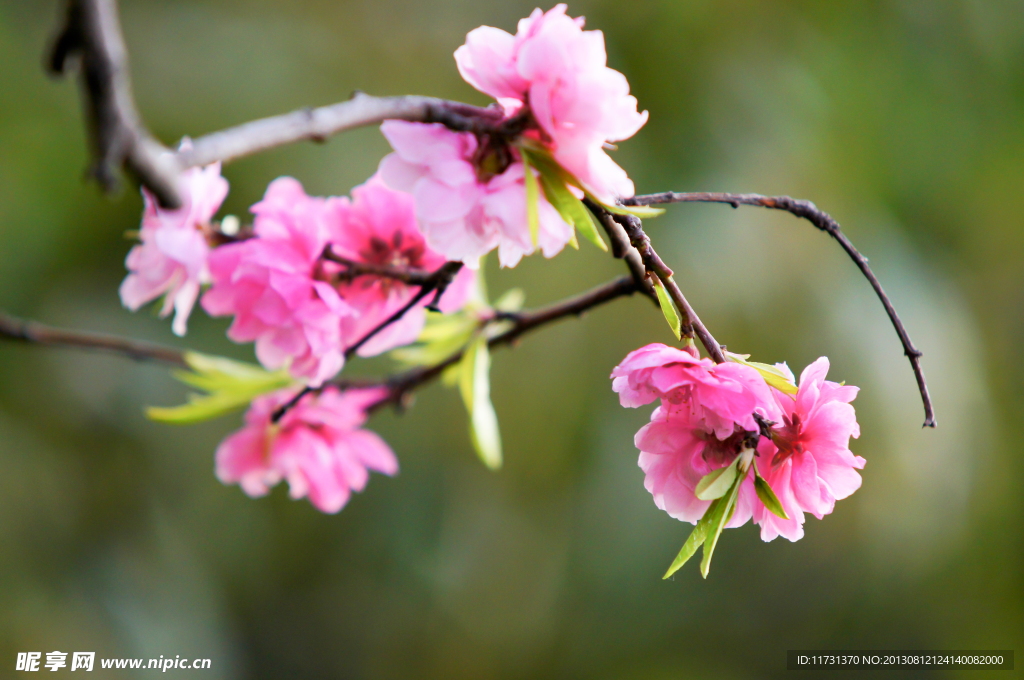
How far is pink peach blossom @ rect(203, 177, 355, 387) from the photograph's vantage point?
31 centimetres

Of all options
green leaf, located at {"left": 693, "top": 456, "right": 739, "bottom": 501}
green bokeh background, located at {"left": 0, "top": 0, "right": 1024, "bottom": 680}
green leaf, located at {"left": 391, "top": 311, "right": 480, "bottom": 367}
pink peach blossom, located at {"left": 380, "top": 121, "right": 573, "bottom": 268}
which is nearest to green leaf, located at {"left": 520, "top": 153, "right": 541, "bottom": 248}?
pink peach blossom, located at {"left": 380, "top": 121, "right": 573, "bottom": 268}

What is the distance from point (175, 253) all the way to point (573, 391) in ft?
3.75

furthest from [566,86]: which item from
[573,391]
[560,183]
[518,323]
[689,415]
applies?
[573,391]

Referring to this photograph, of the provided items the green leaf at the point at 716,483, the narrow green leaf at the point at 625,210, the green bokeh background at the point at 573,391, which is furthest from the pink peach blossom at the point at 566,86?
the green bokeh background at the point at 573,391

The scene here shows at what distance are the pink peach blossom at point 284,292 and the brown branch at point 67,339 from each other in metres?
0.09

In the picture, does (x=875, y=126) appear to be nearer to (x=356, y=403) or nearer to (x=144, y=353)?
(x=356, y=403)

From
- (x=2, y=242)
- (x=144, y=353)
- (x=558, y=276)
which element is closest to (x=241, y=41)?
(x=2, y=242)

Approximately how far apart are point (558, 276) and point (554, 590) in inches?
26.3

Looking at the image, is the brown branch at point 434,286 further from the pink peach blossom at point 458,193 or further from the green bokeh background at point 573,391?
the green bokeh background at point 573,391

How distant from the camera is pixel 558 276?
1360mm

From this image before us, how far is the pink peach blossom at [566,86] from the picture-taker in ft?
0.70

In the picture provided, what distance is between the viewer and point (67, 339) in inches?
14.0

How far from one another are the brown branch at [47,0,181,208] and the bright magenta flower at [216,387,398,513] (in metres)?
0.30

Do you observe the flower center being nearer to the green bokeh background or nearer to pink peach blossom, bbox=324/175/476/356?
pink peach blossom, bbox=324/175/476/356
